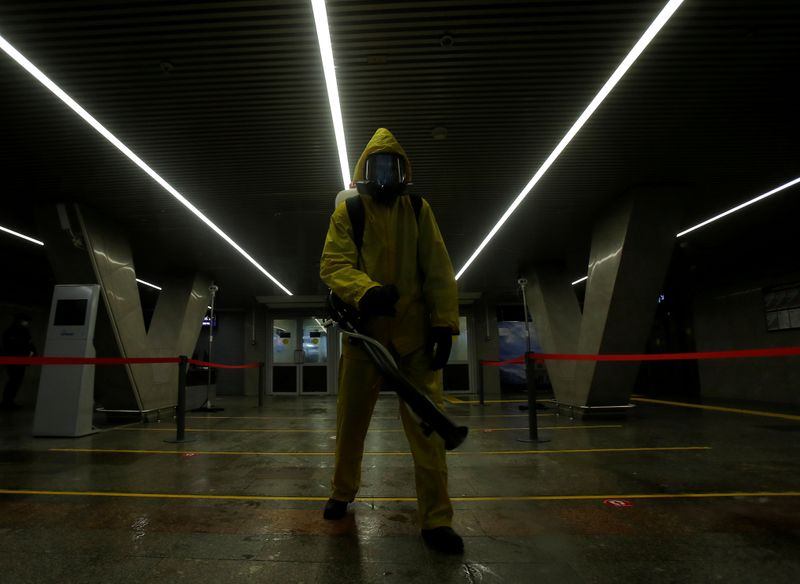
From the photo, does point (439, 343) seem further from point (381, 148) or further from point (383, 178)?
point (381, 148)

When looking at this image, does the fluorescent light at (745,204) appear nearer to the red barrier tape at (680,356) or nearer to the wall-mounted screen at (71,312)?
the red barrier tape at (680,356)

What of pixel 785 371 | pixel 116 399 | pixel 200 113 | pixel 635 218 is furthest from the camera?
pixel 785 371

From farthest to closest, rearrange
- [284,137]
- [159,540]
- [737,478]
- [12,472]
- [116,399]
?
[116,399] < [284,137] < [12,472] < [737,478] < [159,540]

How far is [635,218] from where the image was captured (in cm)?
623

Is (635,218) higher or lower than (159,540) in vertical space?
higher

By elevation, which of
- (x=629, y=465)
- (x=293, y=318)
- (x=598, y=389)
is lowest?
(x=629, y=465)

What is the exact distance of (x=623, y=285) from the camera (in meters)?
6.55

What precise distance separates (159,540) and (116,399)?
20.9ft

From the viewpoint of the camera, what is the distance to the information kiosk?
226 inches

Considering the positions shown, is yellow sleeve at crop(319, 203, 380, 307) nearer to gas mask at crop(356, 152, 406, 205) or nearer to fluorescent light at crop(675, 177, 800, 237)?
gas mask at crop(356, 152, 406, 205)

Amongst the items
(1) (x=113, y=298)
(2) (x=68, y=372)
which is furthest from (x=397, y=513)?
(1) (x=113, y=298)

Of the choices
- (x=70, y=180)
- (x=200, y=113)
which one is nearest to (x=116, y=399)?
(x=70, y=180)

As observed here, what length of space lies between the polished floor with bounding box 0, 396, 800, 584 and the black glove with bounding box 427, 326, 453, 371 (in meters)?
0.89

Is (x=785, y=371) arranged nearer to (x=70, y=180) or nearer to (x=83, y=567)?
(x=83, y=567)
